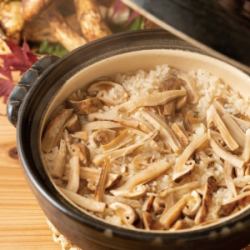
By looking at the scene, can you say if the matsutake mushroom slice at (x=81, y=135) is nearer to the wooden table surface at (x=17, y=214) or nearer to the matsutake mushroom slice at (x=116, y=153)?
the matsutake mushroom slice at (x=116, y=153)

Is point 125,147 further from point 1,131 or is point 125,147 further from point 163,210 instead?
point 1,131

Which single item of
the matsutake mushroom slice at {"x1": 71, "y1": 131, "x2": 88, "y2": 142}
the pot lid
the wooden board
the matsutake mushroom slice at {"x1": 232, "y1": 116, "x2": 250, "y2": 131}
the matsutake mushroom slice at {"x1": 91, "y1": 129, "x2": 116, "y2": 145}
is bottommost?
the wooden board

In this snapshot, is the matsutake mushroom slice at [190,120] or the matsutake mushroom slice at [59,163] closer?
the matsutake mushroom slice at [59,163]

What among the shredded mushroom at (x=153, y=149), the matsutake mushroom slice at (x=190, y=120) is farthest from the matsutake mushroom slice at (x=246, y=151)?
the matsutake mushroom slice at (x=190, y=120)

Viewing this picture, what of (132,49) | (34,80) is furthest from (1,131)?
(132,49)

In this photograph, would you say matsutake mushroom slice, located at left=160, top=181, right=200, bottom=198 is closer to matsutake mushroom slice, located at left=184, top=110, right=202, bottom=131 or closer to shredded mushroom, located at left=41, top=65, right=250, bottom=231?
shredded mushroom, located at left=41, top=65, right=250, bottom=231

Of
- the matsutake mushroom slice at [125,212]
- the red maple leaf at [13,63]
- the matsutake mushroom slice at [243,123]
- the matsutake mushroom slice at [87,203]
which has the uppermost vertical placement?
the matsutake mushroom slice at [243,123]

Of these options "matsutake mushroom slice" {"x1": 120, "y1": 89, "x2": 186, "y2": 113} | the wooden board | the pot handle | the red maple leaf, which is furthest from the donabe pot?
the red maple leaf
